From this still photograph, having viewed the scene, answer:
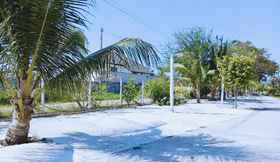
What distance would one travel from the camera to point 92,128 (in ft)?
45.5

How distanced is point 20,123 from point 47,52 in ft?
5.85

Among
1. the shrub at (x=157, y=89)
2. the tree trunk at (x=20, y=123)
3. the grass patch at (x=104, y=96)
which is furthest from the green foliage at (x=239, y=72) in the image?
the tree trunk at (x=20, y=123)

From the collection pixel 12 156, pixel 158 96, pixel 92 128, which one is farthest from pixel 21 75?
pixel 158 96

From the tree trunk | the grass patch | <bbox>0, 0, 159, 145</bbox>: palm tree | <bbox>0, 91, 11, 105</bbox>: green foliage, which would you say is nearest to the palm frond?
<bbox>0, 0, 159, 145</bbox>: palm tree

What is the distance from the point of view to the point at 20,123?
9250mm

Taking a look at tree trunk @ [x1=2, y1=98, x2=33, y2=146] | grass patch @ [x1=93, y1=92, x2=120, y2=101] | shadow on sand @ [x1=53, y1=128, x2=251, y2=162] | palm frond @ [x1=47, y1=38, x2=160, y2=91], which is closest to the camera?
palm frond @ [x1=47, y1=38, x2=160, y2=91]

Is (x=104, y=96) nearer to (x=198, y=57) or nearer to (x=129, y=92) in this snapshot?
(x=129, y=92)

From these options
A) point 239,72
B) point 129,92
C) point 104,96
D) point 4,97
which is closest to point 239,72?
point 239,72

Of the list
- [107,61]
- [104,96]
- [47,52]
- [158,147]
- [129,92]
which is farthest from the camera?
[129,92]

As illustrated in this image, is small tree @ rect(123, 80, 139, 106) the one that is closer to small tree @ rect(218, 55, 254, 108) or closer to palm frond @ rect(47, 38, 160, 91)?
small tree @ rect(218, 55, 254, 108)

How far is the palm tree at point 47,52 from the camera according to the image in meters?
8.17

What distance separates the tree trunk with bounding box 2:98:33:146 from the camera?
30.1 feet

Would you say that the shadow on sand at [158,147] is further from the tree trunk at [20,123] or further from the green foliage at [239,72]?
the green foliage at [239,72]

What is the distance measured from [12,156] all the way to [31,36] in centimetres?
236
